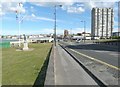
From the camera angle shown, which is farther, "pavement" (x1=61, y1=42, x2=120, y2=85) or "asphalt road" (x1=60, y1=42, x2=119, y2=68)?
"asphalt road" (x1=60, y1=42, x2=119, y2=68)

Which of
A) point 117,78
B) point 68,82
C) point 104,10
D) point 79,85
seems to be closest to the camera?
point 79,85

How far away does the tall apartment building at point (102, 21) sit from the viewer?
583 ft

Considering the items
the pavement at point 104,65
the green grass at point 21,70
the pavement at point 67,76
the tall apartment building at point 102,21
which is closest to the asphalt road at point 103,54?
the pavement at point 104,65

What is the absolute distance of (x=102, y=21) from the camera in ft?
612

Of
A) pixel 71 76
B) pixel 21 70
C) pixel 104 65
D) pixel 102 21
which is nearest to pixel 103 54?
pixel 104 65

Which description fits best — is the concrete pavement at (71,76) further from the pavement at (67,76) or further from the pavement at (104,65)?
the pavement at (104,65)

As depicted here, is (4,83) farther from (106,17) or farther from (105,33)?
(105,33)

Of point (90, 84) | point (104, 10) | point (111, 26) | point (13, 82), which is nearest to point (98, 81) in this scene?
point (90, 84)

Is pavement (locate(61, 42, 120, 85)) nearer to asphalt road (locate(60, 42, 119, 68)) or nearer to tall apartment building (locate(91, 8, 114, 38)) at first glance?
asphalt road (locate(60, 42, 119, 68))

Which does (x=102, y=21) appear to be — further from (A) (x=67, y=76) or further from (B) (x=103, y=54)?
(A) (x=67, y=76)

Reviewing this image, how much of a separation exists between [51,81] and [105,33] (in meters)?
190

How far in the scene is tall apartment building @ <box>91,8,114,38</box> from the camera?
583 feet

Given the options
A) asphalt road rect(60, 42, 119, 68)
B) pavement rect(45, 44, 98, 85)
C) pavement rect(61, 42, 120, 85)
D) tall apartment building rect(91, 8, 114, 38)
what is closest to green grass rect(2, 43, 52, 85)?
pavement rect(45, 44, 98, 85)

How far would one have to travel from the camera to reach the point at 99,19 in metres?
182
